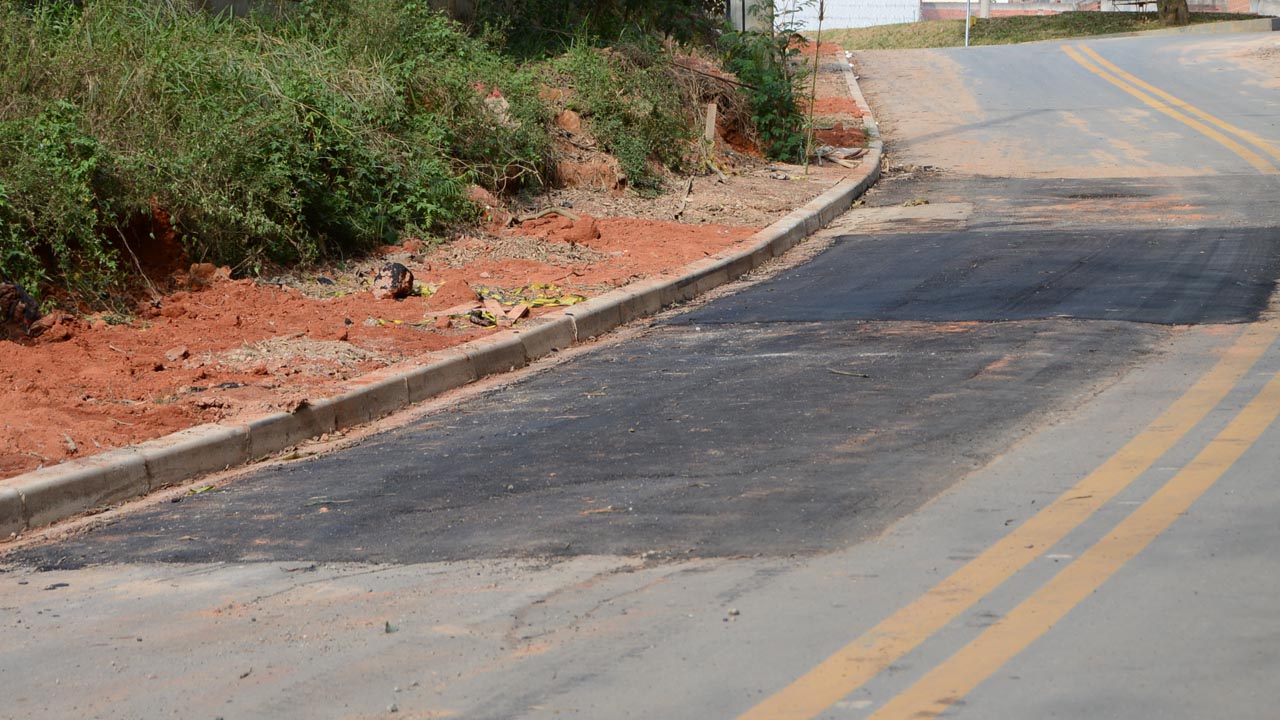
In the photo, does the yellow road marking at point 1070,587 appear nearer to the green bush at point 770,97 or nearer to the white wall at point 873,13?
the green bush at point 770,97

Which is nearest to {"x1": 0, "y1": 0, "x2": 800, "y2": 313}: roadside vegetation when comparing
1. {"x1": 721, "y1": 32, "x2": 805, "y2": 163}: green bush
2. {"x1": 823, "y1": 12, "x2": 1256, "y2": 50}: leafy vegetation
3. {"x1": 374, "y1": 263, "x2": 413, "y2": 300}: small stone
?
{"x1": 374, "y1": 263, "x2": 413, "y2": 300}: small stone

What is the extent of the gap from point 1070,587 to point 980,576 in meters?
0.29

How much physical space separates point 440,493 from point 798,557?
6.03 ft

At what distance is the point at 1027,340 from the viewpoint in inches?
325

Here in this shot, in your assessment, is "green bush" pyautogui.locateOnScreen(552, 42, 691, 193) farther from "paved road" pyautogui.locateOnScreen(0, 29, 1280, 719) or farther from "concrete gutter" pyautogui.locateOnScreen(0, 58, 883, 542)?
"paved road" pyautogui.locateOnScreen(0, 29, 1280, 719)

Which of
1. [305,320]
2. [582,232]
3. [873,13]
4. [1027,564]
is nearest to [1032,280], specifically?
[582,232]

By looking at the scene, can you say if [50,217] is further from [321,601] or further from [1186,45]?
[1186,45]

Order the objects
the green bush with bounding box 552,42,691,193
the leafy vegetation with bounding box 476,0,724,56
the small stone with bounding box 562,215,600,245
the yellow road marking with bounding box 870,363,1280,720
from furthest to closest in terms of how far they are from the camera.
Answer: the leafy vegetation with bounding box 476,0,724,56 < the green bush with bounding box 552,42,691,193 < the small stone with bounding box 562,215,600,245 < the yellow road marking with bounding box 870,363,1280,720

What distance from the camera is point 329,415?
7.53 meters

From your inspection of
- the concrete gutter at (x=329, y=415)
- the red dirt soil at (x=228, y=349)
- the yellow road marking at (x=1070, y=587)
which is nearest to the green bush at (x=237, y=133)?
→ the red dirt soil at (x=228, y=349)

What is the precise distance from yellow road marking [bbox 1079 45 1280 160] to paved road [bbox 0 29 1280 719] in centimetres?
923

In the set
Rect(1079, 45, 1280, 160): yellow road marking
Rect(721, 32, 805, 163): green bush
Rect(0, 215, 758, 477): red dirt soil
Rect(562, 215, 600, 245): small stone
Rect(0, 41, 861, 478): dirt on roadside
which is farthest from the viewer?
Rect(1079, 45, 1280, 160): yellow road marking

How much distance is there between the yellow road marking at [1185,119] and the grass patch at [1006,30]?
489 inches

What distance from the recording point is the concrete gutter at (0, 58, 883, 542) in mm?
6250
